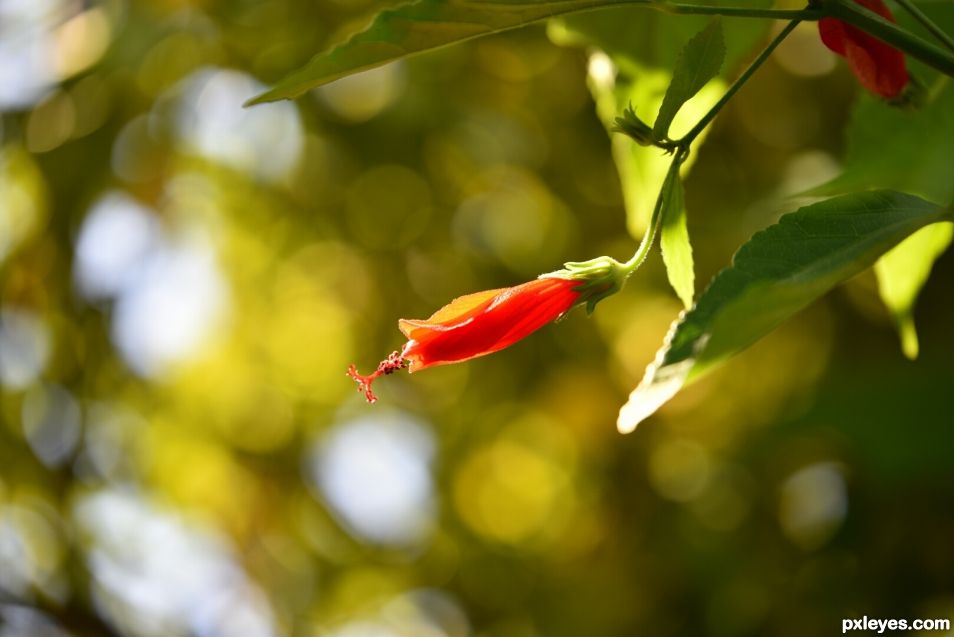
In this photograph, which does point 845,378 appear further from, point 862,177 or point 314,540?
point 314,540

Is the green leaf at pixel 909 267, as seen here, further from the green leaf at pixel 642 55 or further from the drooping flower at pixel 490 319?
the drooping flower at pixel 490 319

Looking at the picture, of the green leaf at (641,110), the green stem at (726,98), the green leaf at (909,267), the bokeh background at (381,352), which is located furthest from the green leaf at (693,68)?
the bokeh background at (381,352)

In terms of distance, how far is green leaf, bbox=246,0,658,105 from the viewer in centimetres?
48

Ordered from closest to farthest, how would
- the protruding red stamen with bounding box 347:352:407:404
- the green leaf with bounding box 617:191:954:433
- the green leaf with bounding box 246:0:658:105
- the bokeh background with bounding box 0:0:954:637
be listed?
the green leaf with bounding box 617:191:954:433, the green leaf with bounding box 246:0:658:105, the protruding red stamen with bounding box 347:352:407:404, the bokeh background with bounding box 0:0:954:637

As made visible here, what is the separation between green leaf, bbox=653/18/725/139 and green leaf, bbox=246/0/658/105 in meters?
0.03

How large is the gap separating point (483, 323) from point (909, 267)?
1.09 ft

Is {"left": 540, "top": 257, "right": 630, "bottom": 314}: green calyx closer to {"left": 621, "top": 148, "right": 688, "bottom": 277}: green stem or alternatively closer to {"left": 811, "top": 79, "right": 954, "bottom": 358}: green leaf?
{"left": 621, "top": 148, "right": 688, "bottom": 277}: green stem

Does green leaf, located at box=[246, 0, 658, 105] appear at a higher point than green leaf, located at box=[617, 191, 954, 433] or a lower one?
higher

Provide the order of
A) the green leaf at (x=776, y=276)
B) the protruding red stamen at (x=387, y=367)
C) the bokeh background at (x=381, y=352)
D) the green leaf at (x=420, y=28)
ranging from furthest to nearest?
the bokeh background at (x=381, y=352) → the protruding red stamen at (x=387, y=367) → the green leaf at (x=420, y=28) → the green leaf at (x=776, y=276)

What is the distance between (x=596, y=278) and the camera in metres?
0.55

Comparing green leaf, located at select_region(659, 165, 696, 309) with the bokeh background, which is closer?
green leaf, located at select_region(659, 165, 696, 309)

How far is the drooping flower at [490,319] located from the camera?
521 millimetres

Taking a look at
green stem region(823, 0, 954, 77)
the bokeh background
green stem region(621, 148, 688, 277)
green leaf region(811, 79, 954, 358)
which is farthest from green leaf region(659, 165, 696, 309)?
the bokeh background

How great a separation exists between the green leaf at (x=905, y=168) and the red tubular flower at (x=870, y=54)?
3.7 inches
